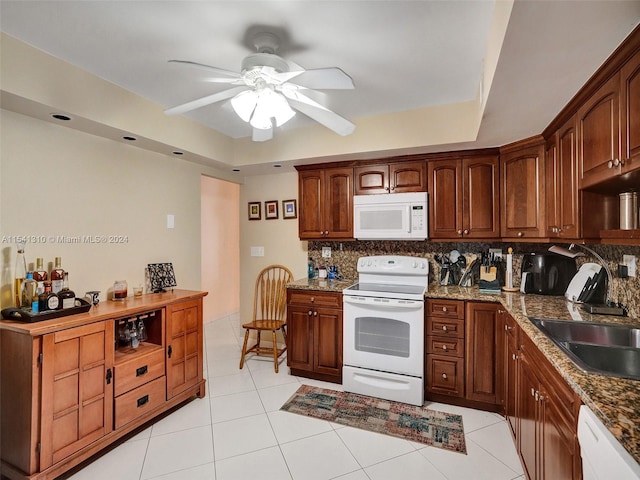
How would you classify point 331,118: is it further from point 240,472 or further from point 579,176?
point 240,472

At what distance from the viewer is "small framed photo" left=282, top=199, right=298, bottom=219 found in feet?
12.7

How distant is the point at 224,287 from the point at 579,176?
490 cm

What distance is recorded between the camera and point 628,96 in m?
1.32

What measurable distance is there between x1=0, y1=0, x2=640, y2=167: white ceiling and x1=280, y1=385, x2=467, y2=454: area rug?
85.4 inches

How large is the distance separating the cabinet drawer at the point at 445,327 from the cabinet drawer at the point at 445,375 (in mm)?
198

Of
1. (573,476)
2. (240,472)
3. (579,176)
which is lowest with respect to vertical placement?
(240,472)

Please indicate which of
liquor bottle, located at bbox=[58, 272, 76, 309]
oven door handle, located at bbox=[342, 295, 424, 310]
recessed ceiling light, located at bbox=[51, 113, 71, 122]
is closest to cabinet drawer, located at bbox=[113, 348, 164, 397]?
liquor bottle, located at bbox=[58, 272, 76, 309]

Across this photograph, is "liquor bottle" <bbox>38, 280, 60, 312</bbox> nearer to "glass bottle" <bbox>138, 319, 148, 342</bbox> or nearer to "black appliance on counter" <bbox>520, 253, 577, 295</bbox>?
"glass bottle" <bbox>138, 319, 148, 342</bbox>

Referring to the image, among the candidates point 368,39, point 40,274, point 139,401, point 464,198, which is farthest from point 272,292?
point 368,39

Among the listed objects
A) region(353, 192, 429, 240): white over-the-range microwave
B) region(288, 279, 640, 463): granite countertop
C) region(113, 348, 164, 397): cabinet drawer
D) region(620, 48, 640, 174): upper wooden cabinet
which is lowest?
region(113, 348, 164, 397): cabinet drawer

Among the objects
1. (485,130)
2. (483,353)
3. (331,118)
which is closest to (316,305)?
(483,353)

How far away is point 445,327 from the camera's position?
2.65 metres

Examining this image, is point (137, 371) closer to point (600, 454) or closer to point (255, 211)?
point (255, 211)

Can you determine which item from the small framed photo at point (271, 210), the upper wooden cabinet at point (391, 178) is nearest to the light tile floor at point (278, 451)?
the upper wooden cabinet at point (391, 178)
